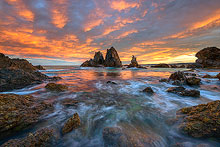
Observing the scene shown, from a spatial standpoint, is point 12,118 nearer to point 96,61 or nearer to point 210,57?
point 210,57

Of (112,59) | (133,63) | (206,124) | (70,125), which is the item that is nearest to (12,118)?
(70,125)

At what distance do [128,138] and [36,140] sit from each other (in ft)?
6.55

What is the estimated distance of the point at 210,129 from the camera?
1981mm

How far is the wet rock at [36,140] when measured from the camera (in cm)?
156

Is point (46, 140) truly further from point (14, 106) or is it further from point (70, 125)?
point (14, 106)

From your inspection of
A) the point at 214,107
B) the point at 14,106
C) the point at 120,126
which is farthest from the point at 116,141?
the point at 14,106

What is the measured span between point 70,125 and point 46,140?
58 cm

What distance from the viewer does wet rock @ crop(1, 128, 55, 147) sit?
156 centimetres

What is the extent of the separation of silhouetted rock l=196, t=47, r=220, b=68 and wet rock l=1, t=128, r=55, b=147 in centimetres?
4457

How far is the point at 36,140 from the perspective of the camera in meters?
1.73

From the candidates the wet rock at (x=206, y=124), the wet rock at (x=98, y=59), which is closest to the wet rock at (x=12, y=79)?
the wet rock at (x=206, y=124)

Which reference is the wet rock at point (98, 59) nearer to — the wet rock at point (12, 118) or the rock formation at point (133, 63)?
the rock formation at point (133, 63)

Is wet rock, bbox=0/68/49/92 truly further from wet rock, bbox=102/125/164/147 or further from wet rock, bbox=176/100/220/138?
A: wet rock, bbox=176/100/220/138

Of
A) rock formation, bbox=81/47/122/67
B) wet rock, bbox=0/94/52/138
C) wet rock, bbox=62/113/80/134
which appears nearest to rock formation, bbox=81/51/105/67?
rock formation, bbox=81/47/122/67
